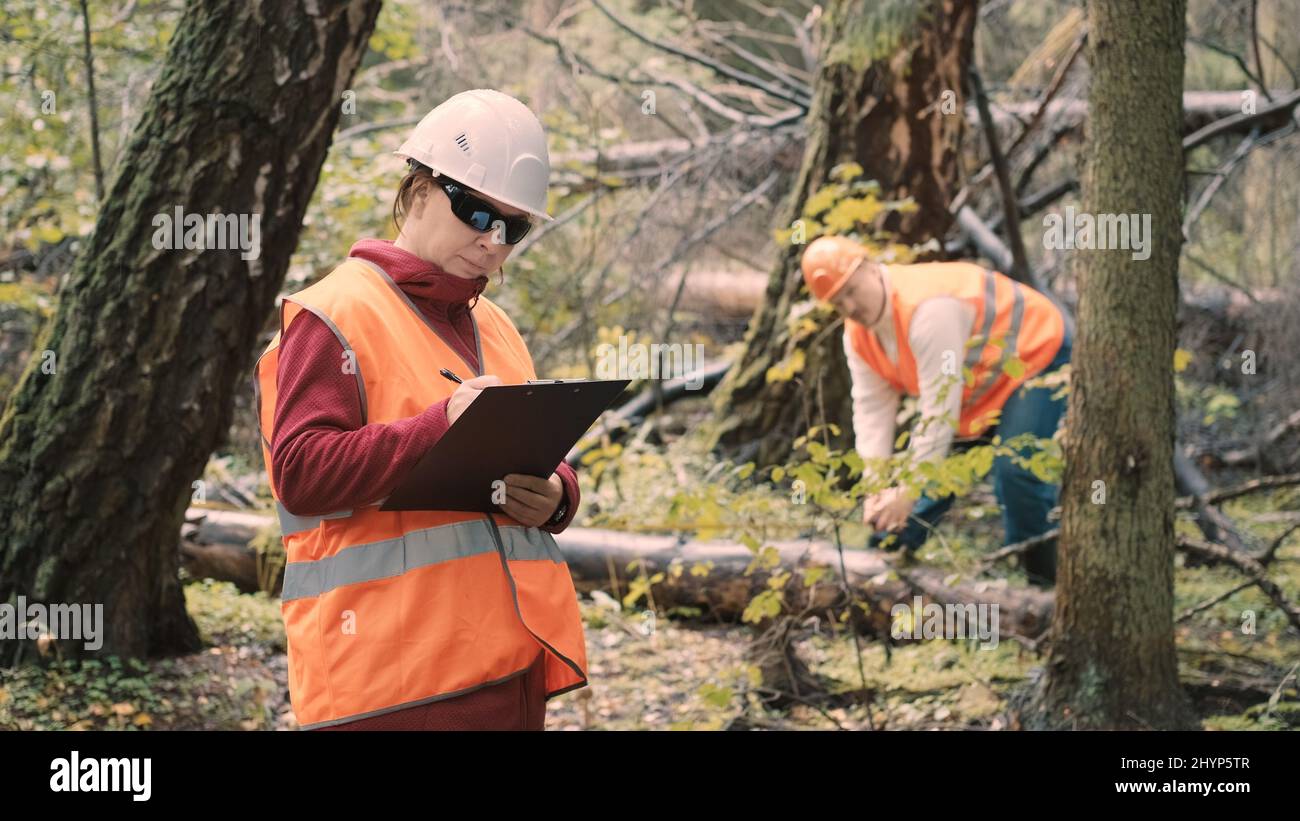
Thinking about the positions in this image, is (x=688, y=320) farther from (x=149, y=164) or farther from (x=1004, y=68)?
(x=149, y=164)

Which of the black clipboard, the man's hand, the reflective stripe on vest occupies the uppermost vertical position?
the black clipboard

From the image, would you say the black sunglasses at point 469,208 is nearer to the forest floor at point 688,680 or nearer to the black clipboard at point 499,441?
the black clipboard at point 499,441

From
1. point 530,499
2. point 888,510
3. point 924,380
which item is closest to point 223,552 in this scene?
point 888,510

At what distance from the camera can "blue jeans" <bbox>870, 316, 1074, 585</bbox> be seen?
17.1ft

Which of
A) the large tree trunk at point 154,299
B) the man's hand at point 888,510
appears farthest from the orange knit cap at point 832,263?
the large tree trunk at point 154,299

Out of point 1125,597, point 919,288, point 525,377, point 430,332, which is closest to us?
point 430,332

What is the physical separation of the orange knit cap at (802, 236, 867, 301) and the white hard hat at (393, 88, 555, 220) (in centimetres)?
250

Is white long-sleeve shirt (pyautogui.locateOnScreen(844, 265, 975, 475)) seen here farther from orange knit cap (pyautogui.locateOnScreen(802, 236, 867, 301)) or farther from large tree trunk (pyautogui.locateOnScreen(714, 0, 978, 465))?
large tree trunk (pyautogui.locateOnScreen(714, 0, 978, 465))

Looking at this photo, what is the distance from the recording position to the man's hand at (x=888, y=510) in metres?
4.52

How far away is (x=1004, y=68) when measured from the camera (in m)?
9.58

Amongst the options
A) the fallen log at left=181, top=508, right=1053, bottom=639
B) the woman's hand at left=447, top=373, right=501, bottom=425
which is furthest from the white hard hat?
the fallen log at left=181, top=508, right=1053, bottom=639
